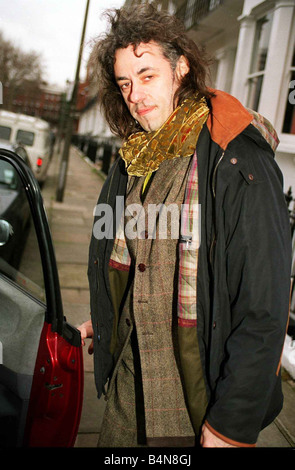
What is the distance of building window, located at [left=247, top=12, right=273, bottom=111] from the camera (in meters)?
6.61

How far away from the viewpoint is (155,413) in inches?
59.3

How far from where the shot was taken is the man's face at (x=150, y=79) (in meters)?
1.54

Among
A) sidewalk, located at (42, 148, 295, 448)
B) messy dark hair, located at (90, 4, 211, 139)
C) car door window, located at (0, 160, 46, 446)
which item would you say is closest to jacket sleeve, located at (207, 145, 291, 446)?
messy dark hair, located at (90, 4, 211, 139)

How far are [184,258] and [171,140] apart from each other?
43cm

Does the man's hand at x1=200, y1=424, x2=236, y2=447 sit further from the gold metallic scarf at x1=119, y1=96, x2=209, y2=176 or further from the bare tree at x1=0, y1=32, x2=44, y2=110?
the bare tree at x1=0, y1=32, x2=44, y2=110

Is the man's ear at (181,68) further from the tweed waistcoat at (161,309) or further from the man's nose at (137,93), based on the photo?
the tweed waistcoat at (161,309)

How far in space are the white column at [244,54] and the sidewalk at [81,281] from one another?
3774 mm

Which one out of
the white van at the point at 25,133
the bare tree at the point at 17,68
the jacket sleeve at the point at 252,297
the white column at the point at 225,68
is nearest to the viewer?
the jacket sleeve at the point at 252,297

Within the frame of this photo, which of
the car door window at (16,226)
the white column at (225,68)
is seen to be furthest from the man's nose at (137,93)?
the white column at (225,68)

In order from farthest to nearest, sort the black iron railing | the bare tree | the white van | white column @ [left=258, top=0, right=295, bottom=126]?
the bare tree < the white van < the black iron railing < white column @ [left=258, top=0, right=295, bottom=126]

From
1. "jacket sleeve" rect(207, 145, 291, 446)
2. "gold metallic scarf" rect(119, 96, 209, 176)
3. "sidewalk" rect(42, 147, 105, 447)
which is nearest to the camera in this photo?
"jacket sleeve" rect(207, 145, 291, 446)

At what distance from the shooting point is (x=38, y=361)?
1.56 metres

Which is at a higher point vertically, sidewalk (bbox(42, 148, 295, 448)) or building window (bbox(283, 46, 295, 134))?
building window (bbox(283, 46, 295, 134))
